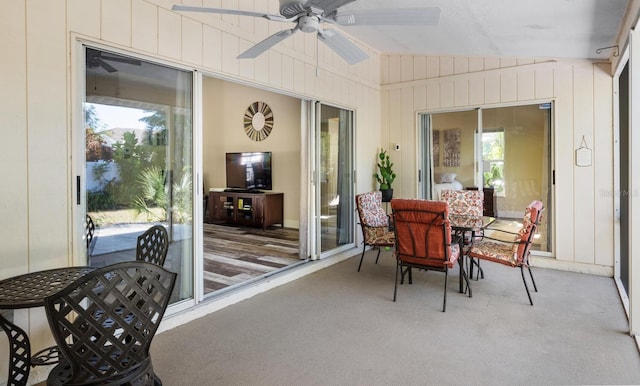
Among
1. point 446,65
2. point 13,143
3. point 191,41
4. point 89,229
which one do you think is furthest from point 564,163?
point 13,143

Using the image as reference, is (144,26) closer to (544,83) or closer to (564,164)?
(544,83)

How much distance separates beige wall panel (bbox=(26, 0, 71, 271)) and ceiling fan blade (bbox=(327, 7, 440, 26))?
1737 millimetres

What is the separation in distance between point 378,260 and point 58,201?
→ 3.85 metres

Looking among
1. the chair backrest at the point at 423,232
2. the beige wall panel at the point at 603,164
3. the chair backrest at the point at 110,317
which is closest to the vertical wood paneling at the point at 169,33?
the chair backrest at the point at 110,317

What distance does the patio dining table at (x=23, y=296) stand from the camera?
5.30 ft

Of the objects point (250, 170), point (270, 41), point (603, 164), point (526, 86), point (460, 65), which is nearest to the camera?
point (270, 41)

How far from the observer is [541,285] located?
3893mm

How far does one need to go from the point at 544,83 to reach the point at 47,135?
210 inches

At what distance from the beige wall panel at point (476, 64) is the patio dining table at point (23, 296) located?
5.30 meters

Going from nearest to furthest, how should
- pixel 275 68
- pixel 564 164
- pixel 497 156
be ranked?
1. pixel 275 68
2. pixel 564 164
3. pixel 497 156

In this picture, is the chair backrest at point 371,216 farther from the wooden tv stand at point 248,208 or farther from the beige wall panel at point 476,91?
the wooden tv stand at point 248,208

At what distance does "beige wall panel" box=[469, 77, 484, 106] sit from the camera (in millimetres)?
5129

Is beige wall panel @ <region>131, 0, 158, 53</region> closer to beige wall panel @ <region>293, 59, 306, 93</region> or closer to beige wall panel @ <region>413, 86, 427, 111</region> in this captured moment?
beige wall panel @ <region>293, 59, 306, 93</region>

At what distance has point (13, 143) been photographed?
208 cm
